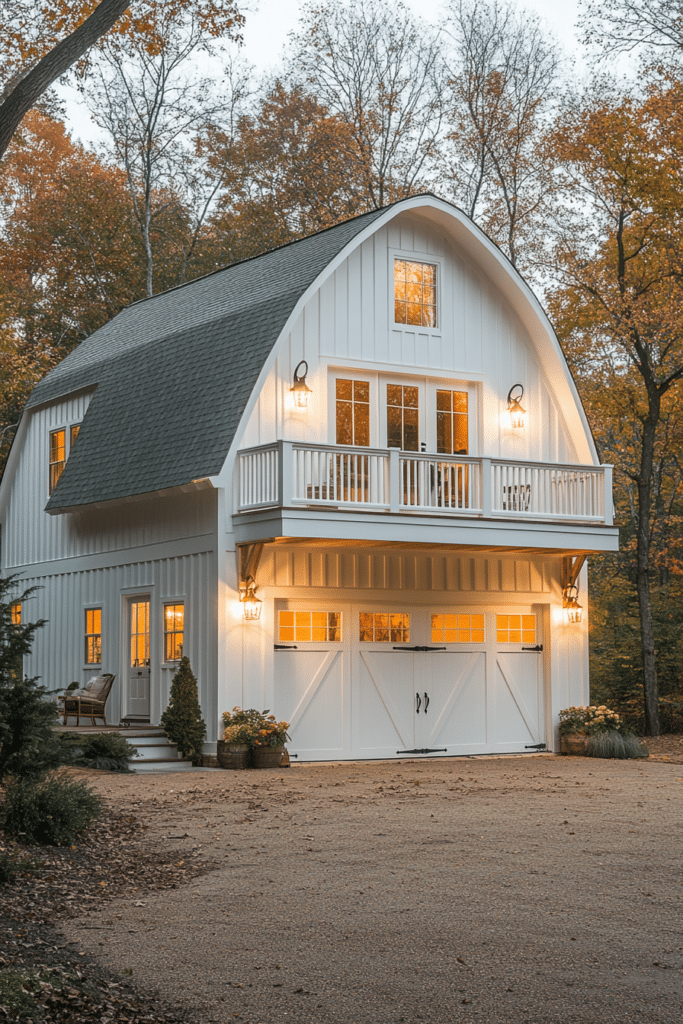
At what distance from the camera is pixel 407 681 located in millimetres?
17812

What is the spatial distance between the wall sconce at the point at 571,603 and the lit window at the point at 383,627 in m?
2.79

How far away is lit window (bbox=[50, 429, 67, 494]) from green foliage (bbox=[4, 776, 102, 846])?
12545mm

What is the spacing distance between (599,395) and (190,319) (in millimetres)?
8623

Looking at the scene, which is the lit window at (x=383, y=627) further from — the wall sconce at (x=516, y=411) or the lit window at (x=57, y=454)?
the lit window at (x=57, y=454)

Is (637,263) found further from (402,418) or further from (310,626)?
(310,626)

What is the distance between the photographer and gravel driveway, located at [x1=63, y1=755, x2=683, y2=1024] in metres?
5.43

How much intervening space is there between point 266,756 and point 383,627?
289 cm

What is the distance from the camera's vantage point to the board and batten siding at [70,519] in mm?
17406

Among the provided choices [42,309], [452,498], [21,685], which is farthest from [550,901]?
[42,309]

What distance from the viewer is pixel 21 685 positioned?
30.8 ft

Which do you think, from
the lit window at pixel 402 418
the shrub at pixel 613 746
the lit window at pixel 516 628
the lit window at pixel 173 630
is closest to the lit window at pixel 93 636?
the lit window at pixel 173 630

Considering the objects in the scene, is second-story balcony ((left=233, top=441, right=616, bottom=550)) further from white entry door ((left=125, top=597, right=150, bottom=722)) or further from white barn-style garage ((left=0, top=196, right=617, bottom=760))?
white entry door ((left=125, top=597, right=150, bottom=722))

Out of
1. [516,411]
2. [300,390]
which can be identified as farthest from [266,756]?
[516,411]

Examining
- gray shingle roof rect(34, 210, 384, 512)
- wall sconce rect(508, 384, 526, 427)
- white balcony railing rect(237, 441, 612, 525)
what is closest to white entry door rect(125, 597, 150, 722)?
gray shingle roof rect(34, 210, 384, 512)
